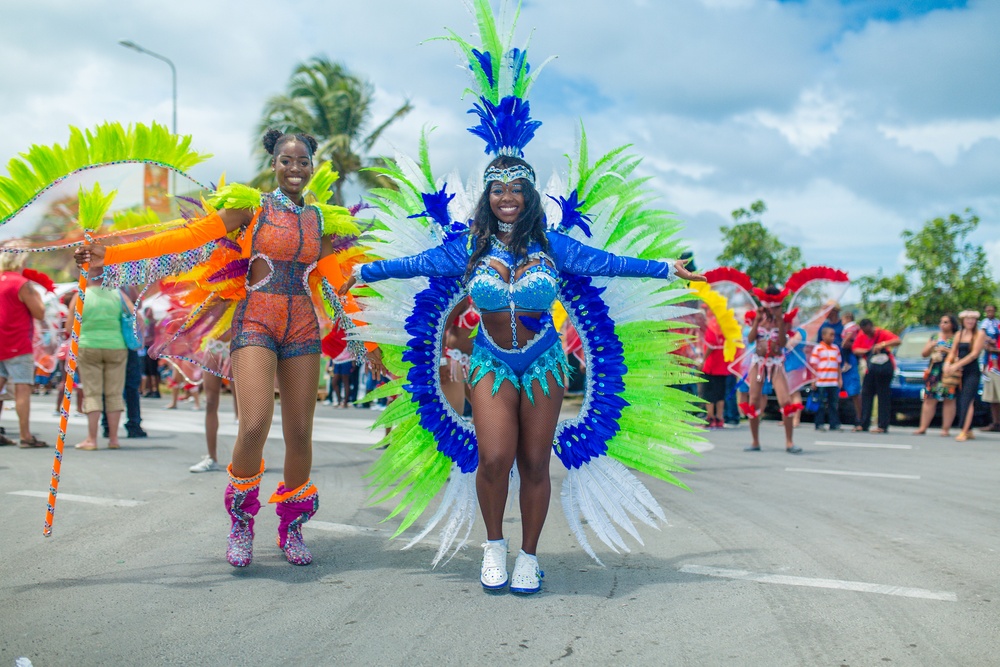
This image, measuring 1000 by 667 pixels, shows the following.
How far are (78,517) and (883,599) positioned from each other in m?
4.53

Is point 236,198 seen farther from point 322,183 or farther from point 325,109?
point 325,109

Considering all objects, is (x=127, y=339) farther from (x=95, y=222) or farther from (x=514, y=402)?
(x=514, y=402)

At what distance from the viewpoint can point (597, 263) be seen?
404 centimetres

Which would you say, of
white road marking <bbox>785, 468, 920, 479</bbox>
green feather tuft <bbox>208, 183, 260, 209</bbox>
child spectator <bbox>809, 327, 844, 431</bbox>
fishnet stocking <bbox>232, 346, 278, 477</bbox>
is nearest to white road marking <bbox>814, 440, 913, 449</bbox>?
child spectator <bbox>809, 327, 844, 431</bbox>

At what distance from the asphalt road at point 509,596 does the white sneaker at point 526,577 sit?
0.06 metres

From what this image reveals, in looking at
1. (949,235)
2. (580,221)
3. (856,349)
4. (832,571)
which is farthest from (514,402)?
(949,235)

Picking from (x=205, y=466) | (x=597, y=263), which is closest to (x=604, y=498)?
(x=597, y=263)

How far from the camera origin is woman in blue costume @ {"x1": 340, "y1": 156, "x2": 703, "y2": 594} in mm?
3908

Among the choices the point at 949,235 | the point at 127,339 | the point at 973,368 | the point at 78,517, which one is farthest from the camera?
the point at 949,235

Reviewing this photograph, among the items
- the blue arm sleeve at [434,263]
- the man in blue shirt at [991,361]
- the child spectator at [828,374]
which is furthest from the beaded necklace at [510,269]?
the man in blue shirt at [991,361]

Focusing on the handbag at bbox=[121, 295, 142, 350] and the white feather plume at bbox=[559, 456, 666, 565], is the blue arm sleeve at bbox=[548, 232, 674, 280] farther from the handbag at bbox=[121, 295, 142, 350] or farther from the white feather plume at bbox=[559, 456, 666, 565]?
the handbag at bbox=[121, 295, 142, 350]

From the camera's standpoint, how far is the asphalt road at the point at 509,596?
3078mm

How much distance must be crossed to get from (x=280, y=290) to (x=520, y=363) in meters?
1.26

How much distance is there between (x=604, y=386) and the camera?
4.33 meters
